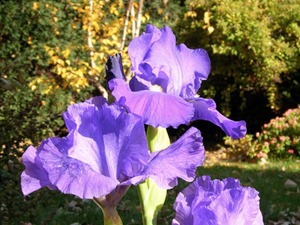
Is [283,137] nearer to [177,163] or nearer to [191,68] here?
[191,68]

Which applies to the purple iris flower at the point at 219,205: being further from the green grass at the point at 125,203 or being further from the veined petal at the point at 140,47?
the green grass at the point at 125,203

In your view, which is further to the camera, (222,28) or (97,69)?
(222,28)

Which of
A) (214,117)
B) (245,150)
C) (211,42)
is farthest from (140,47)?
(211,42)

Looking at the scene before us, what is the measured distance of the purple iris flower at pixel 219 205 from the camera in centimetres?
48

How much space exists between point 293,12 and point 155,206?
19.8 ft

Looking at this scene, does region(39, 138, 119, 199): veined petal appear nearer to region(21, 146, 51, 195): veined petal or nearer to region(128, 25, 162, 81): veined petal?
region(21, 146, 51, 195): veined petal

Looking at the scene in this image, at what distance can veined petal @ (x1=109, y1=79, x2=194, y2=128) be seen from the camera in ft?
1.71

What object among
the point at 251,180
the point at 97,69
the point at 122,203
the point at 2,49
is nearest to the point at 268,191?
the point at 251,180

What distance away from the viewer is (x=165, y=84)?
621 mm

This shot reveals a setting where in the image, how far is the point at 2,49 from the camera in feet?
18.6

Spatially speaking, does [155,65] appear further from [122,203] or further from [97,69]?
[97,69]

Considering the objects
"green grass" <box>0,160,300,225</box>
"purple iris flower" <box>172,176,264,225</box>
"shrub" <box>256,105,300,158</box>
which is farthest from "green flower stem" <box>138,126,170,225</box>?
"shrub" <box>256,105,300,158</box>

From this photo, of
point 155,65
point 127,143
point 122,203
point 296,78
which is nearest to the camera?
point 127,143

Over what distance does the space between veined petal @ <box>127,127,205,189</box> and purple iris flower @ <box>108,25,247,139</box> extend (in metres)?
0.03
